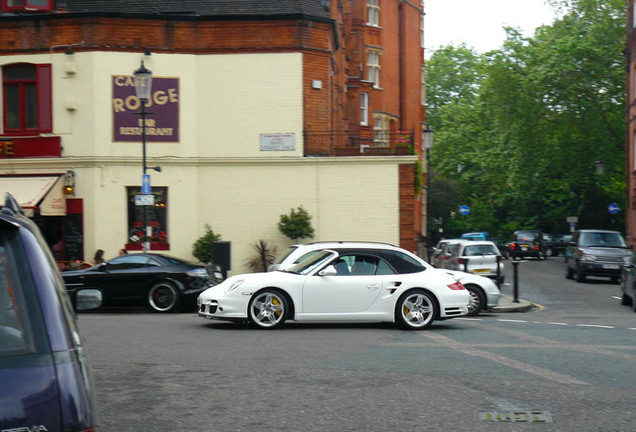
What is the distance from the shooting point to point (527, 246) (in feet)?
184

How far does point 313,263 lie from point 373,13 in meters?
39.8

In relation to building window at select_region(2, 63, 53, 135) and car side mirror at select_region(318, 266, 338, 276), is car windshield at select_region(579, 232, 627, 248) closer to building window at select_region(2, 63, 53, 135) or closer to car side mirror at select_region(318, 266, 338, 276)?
building window at select_region(2, 63, 53, 135)

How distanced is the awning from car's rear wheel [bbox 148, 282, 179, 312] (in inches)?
330

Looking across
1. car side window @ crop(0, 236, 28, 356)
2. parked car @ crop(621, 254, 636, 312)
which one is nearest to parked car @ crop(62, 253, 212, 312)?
parked car @ crop(621, 254, 636, 312)

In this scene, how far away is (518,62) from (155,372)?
48.4 meters

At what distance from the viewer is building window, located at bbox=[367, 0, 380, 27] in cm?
5212

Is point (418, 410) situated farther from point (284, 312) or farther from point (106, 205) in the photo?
point (106, 205)

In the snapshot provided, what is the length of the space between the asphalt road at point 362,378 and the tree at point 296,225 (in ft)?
44.0

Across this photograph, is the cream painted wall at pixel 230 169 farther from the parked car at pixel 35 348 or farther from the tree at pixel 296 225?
the parked car at pixel 35 348

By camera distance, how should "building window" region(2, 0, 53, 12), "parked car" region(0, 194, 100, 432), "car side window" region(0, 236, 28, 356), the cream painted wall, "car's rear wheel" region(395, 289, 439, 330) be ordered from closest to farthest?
"parked car" region(0, 194, 100, 432) < "car side window" region(0, 236, 28, 356) < "car's rear wheel" region(395, 289, 439, 330) < the cream painted wall < "building window" region(2, 0, 53, 12)

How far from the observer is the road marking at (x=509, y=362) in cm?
915

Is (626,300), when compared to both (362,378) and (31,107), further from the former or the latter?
(31,107)

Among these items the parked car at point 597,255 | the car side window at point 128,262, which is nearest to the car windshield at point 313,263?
the car side window at point 128,262

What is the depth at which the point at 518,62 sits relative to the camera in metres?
54.8
